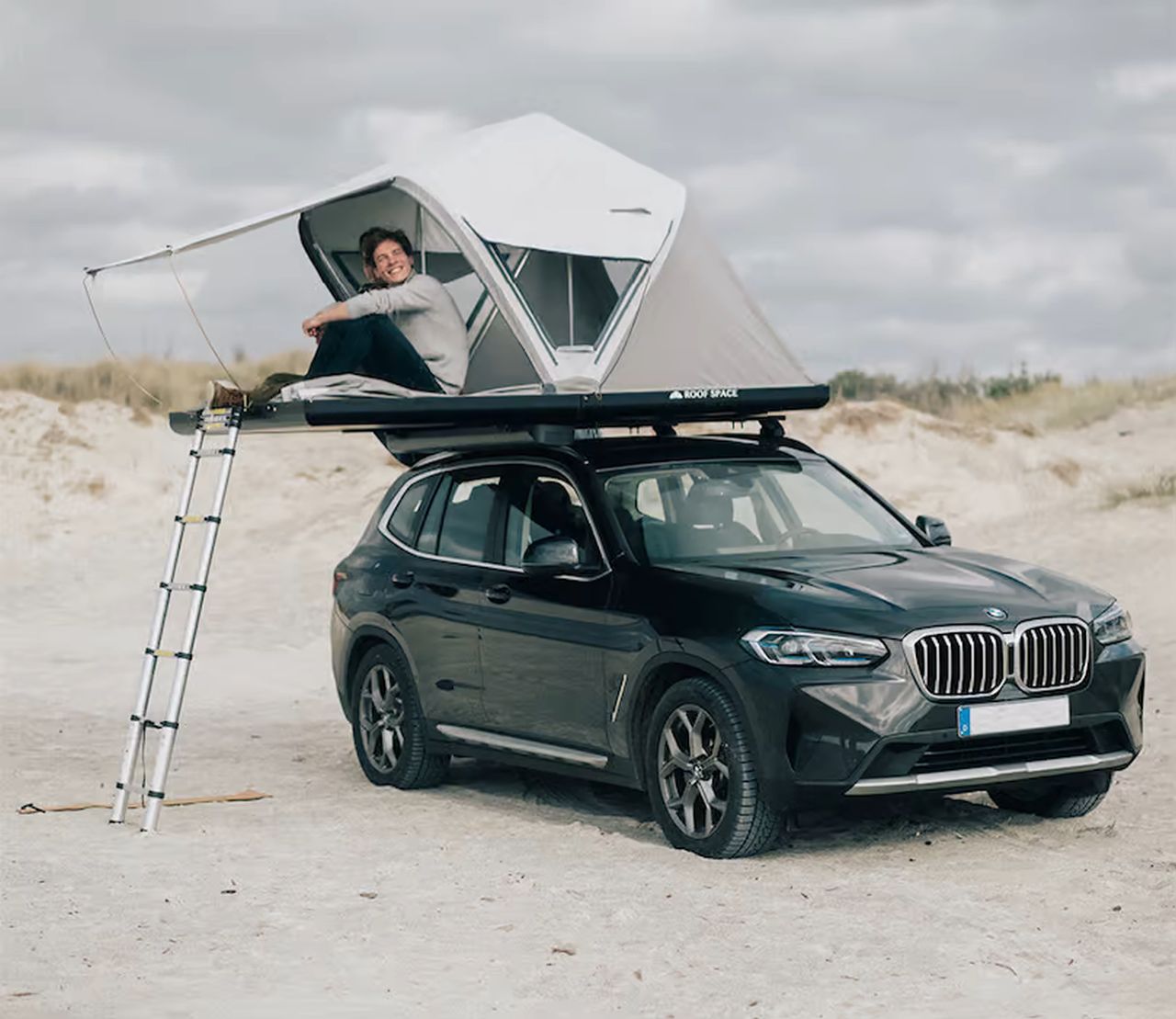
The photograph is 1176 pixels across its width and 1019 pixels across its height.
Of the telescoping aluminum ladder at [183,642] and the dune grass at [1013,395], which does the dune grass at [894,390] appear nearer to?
the dune grass at [1013,395]

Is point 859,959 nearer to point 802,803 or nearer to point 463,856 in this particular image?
point 802,803

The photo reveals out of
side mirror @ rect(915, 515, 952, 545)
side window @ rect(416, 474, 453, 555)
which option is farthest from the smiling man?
side mirror @ rect(915, 515, 952, 545)

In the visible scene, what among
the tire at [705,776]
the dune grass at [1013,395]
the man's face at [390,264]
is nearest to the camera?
the tire at [705,776]

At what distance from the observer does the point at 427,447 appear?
12.2 meters

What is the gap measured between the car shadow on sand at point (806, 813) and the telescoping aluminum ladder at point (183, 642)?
64.7 inches

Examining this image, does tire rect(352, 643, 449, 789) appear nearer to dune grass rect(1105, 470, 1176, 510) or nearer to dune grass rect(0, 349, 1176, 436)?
dune grass rect(1105, 470, 1176, 510)

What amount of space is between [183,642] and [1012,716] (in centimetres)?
420

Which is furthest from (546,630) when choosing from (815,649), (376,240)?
(376,240)

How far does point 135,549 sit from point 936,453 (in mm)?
12516

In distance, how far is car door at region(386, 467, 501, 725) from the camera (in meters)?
11.4

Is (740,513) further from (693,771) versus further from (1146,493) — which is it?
(1146,493)

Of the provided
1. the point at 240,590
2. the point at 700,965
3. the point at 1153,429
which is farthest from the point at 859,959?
the point at 1153,429

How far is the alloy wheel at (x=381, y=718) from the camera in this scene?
12.2 metres

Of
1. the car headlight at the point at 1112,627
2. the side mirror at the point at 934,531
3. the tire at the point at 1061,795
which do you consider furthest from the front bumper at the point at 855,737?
the side mirror at the point at 934,531
